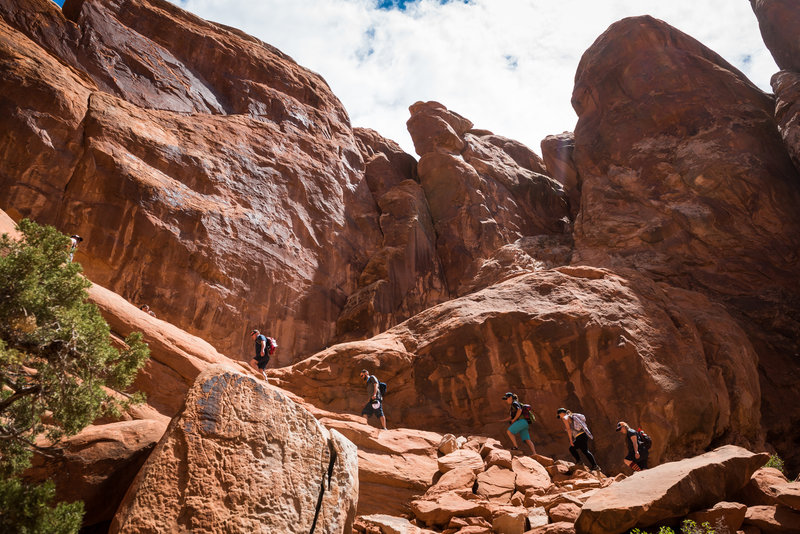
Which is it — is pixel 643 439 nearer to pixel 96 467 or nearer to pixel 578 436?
pixel 578 436

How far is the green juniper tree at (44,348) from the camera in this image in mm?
7258

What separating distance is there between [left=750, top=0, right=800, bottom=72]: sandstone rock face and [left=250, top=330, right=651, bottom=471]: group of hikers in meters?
36.3

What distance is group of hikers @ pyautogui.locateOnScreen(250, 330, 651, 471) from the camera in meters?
14.9

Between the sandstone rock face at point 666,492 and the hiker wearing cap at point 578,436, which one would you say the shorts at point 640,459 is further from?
the sandstone rock face at point 666,492

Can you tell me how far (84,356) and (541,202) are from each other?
41.4 meters

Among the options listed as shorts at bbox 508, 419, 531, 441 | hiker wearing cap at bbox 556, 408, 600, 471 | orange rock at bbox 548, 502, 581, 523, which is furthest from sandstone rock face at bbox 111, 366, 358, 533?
shorts at bbox 508, 419, 531, 441

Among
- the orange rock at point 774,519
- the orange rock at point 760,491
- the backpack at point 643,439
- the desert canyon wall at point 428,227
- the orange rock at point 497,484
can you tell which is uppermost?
the desert canyon wall at point 428,227

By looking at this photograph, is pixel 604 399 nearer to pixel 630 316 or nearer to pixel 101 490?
pixel 630 316

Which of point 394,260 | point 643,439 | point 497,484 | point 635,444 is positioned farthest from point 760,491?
point 394,260

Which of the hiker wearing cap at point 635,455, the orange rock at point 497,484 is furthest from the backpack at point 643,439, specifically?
the orange rock at point 497,484

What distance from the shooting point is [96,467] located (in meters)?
7.64

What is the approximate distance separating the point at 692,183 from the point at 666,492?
3001cm

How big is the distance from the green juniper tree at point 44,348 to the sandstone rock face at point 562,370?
37.1 ft

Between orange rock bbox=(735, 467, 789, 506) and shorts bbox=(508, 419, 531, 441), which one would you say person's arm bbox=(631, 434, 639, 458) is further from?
orange rock bbox=(735, 467, 789, 506)
